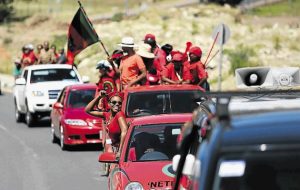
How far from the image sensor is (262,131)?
5039mm

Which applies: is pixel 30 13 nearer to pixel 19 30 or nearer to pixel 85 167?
pixel 19 30

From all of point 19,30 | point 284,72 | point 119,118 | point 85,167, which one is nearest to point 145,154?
point 119,118

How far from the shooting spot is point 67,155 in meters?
19.8

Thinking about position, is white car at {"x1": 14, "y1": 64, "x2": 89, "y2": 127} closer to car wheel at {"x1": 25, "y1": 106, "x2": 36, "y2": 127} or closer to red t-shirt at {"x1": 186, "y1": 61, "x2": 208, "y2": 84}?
car wheel at {"x1": 25, "y1": 106, "x2": 36, "y2": 127}

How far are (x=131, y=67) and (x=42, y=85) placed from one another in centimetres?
923

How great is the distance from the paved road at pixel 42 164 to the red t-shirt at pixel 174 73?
2.01m

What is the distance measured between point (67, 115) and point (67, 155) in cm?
105

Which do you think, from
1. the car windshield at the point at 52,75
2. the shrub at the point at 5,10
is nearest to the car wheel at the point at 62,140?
the car windshield at the point at 52,75

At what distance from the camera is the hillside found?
45.5m

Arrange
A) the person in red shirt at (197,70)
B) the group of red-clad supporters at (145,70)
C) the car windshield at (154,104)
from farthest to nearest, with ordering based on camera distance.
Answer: the person in red shirt at (197,70) < the group of red-clad supporters at (145,70) < the car windshield at (154,104)

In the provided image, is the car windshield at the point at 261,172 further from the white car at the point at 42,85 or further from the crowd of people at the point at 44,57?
the crowd of people at the point at 44,57

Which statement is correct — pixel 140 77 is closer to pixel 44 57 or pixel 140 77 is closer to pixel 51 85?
pixel 51 85

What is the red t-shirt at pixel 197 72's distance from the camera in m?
17.4

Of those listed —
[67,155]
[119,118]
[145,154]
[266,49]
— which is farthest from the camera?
[266,49]
